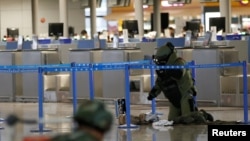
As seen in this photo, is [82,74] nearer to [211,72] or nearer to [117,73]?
[117,73]

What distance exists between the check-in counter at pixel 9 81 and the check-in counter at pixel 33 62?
0.31 metres

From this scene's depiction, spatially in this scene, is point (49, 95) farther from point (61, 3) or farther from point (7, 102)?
point (61, 3)

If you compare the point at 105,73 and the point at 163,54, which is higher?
the point at 163,54

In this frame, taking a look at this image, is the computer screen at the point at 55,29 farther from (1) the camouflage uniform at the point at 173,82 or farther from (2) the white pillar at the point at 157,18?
(1) the camouflage uniform at the point at 173,82

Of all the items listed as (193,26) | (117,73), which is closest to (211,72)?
(117,73)

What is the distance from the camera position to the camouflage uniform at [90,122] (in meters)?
3.38

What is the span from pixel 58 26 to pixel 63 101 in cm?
1398

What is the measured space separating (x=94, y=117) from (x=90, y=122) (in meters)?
0.03

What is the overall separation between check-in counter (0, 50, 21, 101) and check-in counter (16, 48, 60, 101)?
31cm

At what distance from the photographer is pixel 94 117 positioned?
133 inches

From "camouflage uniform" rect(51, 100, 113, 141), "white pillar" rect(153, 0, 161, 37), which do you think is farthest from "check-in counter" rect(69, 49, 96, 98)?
"white pillar" rect(153, 0, 161, 37)

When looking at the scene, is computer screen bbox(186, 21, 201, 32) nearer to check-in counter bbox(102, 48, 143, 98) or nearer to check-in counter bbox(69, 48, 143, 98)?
check-in counter bbox(69, 48, 143, 98)

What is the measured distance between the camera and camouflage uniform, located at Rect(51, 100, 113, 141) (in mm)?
3381

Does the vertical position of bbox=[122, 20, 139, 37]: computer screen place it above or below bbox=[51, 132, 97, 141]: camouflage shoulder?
above
